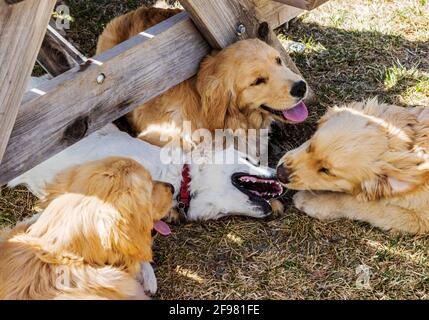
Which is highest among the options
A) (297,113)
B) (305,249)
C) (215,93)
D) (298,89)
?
(215,93)

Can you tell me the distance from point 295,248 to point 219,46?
1339 mm

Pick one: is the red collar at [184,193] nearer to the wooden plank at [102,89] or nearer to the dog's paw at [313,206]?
the wooden plank at [102,89]

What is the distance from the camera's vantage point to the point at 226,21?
3945 millimetres

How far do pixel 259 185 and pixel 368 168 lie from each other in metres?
0.76

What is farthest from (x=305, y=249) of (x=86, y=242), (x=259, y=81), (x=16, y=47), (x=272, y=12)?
(x=16, y=47)

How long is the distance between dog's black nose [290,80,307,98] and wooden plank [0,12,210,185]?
0.61 metres

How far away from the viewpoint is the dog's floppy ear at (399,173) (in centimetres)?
361

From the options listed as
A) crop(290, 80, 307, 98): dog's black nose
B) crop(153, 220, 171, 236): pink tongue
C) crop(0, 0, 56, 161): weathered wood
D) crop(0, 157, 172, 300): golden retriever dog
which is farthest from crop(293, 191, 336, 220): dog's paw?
crop(0, 0, 56, 161): weathered wood

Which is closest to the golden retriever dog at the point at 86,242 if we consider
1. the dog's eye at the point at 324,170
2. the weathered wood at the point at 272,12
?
the dog's eye at the point at 324,170

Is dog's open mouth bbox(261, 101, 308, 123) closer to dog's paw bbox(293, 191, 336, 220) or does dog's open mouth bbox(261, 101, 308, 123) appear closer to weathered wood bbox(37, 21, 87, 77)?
dog's paw bbox(293, 191, 336, 220)

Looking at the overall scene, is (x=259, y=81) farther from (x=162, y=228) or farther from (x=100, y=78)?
(x=162, y=228)

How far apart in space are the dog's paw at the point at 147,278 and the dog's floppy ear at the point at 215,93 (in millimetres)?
1118

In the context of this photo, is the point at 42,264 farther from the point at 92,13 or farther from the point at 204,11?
the point at 92,13
